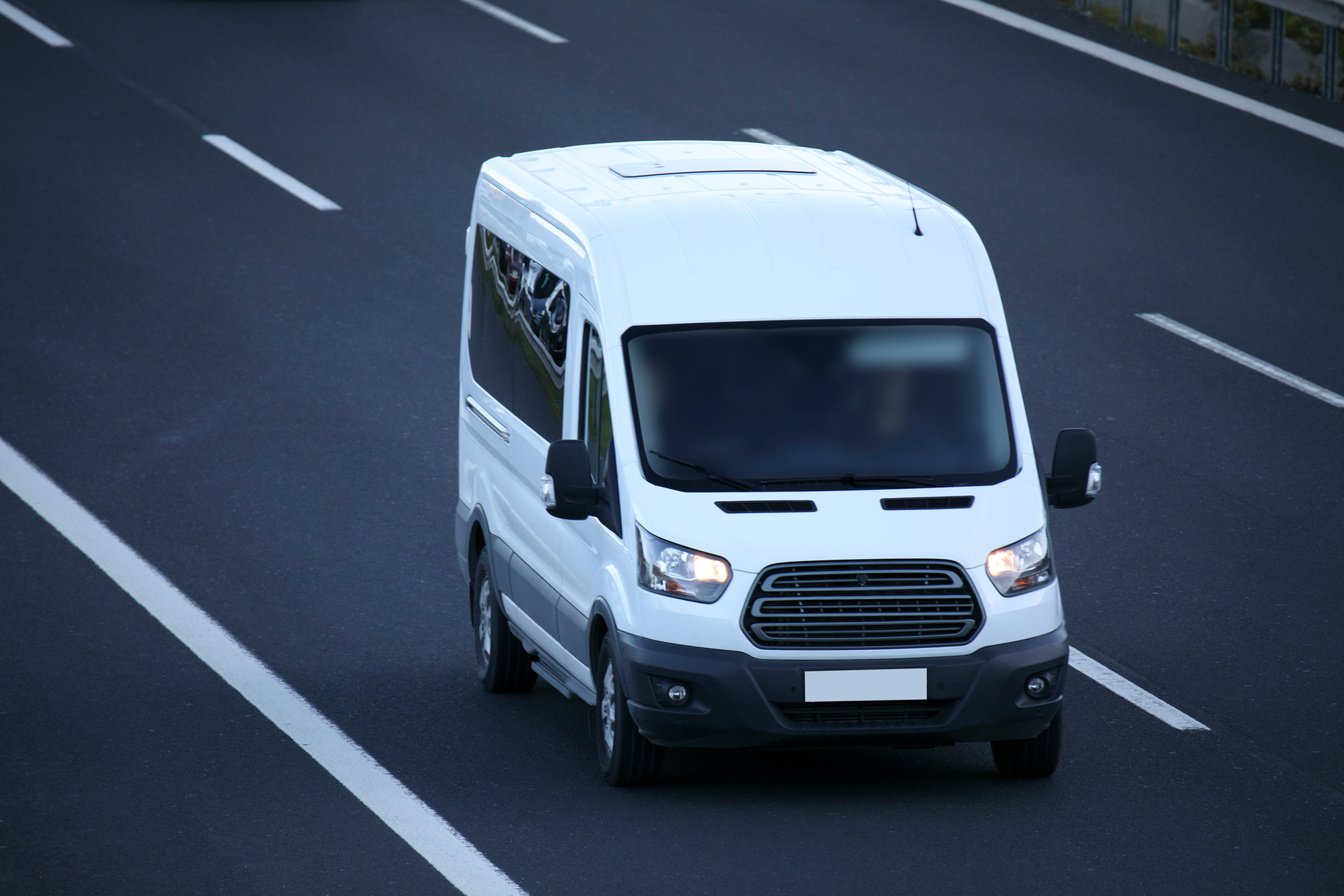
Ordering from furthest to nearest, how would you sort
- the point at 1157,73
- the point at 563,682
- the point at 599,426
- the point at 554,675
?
the point at 1157,73 → the point at 554,675 → the point at 563,682 → the point at 599,426

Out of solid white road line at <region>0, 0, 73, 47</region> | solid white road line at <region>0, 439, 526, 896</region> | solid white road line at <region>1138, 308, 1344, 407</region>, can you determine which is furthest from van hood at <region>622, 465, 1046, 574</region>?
solid white road line at <region>0, 0, 73, 47</region>

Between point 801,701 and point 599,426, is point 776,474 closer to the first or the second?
point 599,426

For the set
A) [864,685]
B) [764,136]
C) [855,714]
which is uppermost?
[864,685]

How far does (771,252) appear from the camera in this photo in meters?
10.1

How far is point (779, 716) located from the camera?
933cm

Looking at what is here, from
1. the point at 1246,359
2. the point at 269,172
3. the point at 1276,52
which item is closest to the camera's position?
the point at 1246,359

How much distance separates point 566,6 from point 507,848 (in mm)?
19060

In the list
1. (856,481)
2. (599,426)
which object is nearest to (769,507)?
(856,481)

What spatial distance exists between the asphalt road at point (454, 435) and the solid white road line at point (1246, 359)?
14 cm

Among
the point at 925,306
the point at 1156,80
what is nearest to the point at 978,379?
the point at 925,306

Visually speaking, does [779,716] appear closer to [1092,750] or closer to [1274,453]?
[1092,750]

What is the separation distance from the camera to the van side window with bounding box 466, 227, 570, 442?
10.6 m

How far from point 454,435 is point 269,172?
635 centimetres

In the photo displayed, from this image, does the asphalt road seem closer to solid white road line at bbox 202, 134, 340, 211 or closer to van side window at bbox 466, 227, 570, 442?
solid white road line at bbox 202, 134, 340, 211
